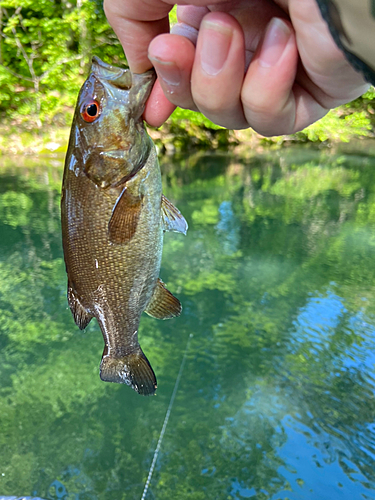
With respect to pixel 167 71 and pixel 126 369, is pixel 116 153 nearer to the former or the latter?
pixel 167 71

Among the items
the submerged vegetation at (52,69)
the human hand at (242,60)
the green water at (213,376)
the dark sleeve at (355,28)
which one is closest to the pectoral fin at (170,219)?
the human hand at (242,60)

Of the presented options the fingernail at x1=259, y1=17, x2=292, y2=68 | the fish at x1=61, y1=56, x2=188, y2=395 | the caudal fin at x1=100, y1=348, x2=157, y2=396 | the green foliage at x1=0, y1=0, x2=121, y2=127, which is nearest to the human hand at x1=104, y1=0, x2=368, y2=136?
the fingernail at x1=259, y1=17, x2=292, y2=68

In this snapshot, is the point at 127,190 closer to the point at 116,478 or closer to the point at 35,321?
the point at 116,478

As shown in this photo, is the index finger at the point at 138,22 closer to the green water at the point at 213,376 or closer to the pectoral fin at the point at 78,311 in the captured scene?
the pectoral fin at the point at 78,311

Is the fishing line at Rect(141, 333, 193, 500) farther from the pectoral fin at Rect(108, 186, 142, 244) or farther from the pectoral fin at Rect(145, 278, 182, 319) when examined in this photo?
the pectoral fin at Rect(108, 186, 142, 244)

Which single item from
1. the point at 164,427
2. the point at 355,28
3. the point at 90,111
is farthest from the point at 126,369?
the point at 164,427
